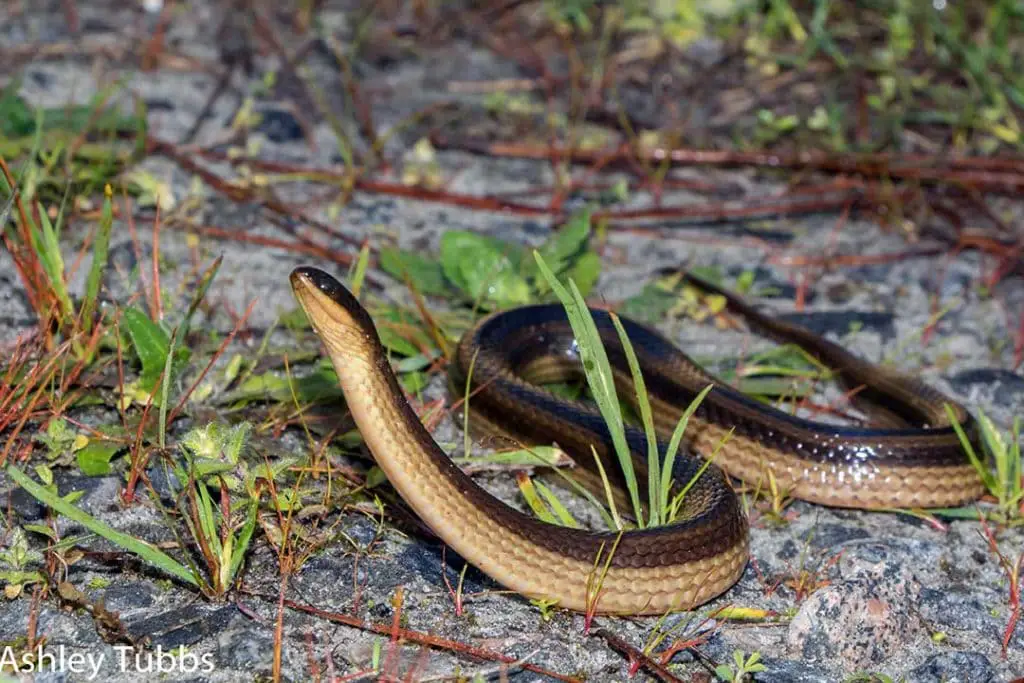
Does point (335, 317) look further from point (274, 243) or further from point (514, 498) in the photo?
point (274, 243)

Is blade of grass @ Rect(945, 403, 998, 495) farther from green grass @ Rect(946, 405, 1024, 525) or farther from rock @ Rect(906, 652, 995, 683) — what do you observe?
rock @ Rect(906, 652, 995, 683)

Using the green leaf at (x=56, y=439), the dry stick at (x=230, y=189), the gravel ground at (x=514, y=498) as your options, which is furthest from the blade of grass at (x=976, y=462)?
the green leaf at (x=56, y=439)

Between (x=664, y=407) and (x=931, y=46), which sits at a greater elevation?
(x=931, y=46)

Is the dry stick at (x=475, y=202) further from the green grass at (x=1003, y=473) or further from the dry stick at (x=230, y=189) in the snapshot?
the green grass at (x=1003, y=473)

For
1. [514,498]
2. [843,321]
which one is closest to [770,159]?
[843,321]

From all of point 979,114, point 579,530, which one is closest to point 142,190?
point 579,530

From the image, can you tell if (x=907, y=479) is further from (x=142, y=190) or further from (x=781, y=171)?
(x=142, y=190)
